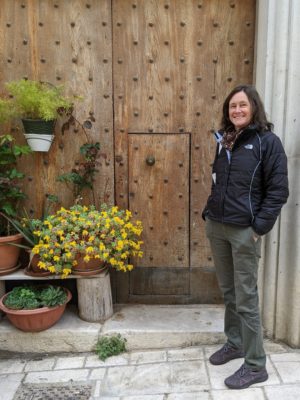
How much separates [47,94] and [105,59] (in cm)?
52

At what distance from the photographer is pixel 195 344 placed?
286cm

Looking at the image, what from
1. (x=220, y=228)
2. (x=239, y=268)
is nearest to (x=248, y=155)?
(x=220, y=228)

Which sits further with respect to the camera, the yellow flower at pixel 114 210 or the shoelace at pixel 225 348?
the yellow flower at pixel 114 210

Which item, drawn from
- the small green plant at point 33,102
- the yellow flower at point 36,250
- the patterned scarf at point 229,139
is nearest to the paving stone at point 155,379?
the yellow flower at point 36,250

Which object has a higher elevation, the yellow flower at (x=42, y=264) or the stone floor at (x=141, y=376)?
the yellow flower at (x=42, y=264)

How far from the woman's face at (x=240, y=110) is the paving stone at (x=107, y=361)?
171 centimetres

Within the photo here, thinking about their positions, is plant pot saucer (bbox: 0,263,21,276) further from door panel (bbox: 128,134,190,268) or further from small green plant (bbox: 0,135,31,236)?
door panel (bbox: 128,134,190,268)

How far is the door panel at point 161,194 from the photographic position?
304 cm

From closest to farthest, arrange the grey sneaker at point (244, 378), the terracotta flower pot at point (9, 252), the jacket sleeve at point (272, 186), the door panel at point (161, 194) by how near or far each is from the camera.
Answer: the jacket sleeve at point (272, 186)
the grey sneaker at point (244, 378)
the terracotta flower pot at point (9, 252)
the door panel at point (161, 194)

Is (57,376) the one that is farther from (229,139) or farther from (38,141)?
(229,139)

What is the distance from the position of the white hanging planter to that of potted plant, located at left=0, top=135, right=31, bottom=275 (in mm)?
75

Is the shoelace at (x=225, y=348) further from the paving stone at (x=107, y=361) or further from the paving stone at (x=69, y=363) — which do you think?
the paving stone at (x=69, y=363)

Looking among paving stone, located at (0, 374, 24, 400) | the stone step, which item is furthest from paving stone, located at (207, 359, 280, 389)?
paving stone, located at (0, 374, 24, 400)

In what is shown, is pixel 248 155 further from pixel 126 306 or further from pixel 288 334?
pixel 126 306
